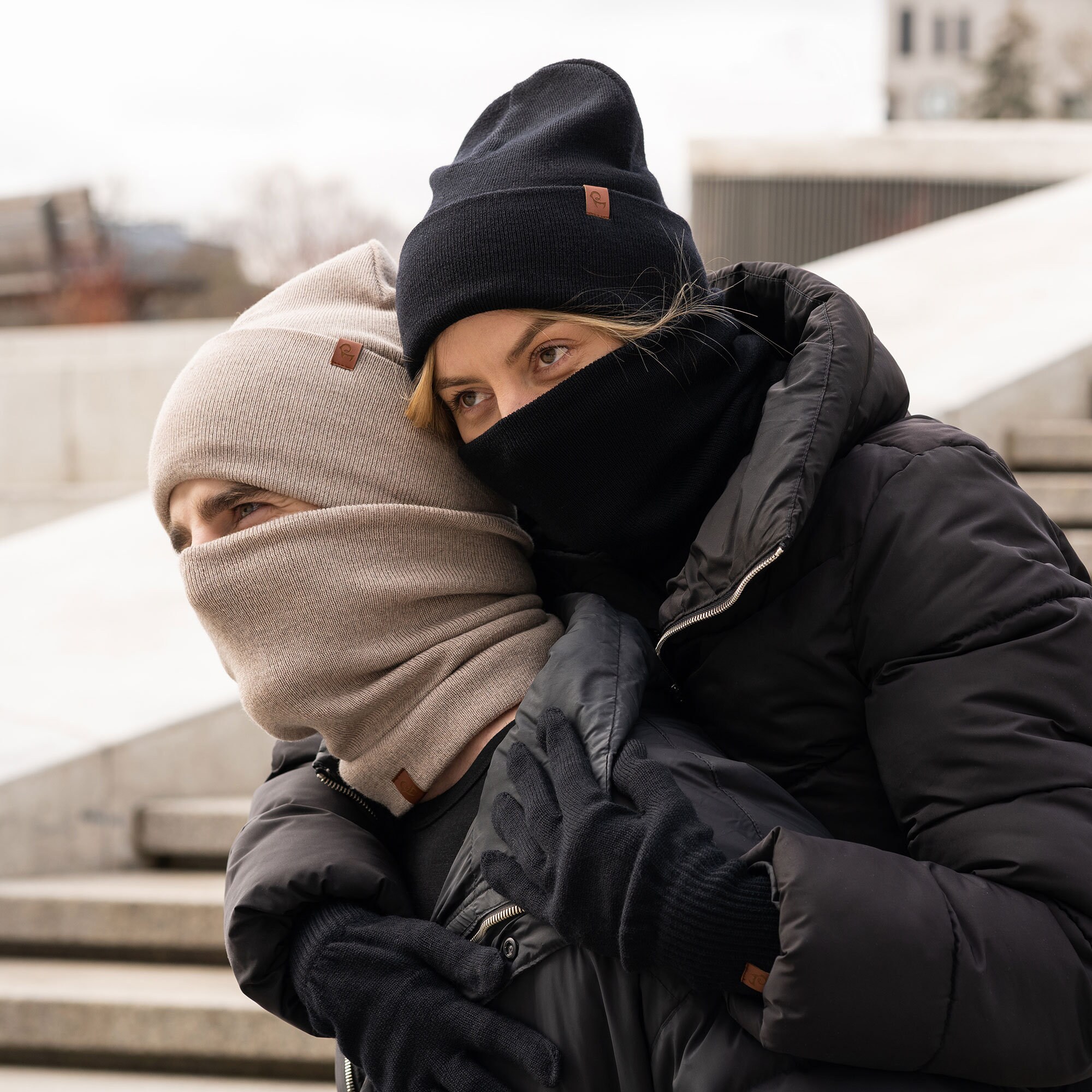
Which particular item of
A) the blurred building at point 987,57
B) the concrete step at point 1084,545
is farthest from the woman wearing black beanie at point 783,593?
the blurred building at point 987,57

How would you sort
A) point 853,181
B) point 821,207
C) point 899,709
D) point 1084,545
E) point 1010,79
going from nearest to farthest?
point 899,709
point 1084,545
point 853,181
point 821,207
point 1010,79

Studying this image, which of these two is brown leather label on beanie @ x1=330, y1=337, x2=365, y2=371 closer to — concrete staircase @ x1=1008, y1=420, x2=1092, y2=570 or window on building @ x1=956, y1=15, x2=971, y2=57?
concrete staircase @ x1=1008, y1=420, x2=1092, y2=570

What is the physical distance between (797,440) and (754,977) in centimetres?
61

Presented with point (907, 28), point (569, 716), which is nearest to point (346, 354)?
point (569, 716)

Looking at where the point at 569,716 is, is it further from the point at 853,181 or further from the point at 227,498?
the point at 853,181

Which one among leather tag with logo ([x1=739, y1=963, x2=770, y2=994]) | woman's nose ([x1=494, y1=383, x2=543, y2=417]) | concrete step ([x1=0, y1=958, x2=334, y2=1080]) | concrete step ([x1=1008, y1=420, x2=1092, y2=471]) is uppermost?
woman's nose ([x1=494, y1=383, x2=543, y2=417])

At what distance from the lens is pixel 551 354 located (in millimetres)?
1720

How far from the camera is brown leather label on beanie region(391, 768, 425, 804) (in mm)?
1755

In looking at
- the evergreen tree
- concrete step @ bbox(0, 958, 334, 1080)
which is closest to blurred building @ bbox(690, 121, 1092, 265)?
concrete step @ bbox(0, 958, 334, 1080)

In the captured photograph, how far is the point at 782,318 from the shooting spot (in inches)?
69.7

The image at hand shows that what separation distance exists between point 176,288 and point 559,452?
45.7 feet

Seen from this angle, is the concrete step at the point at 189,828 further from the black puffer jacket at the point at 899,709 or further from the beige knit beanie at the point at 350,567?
the black puffer jacket at the point at 899,709

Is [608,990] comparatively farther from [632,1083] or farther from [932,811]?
[932,811]

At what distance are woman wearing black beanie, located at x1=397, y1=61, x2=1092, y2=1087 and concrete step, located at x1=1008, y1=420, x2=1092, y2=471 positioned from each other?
3.28 meters
